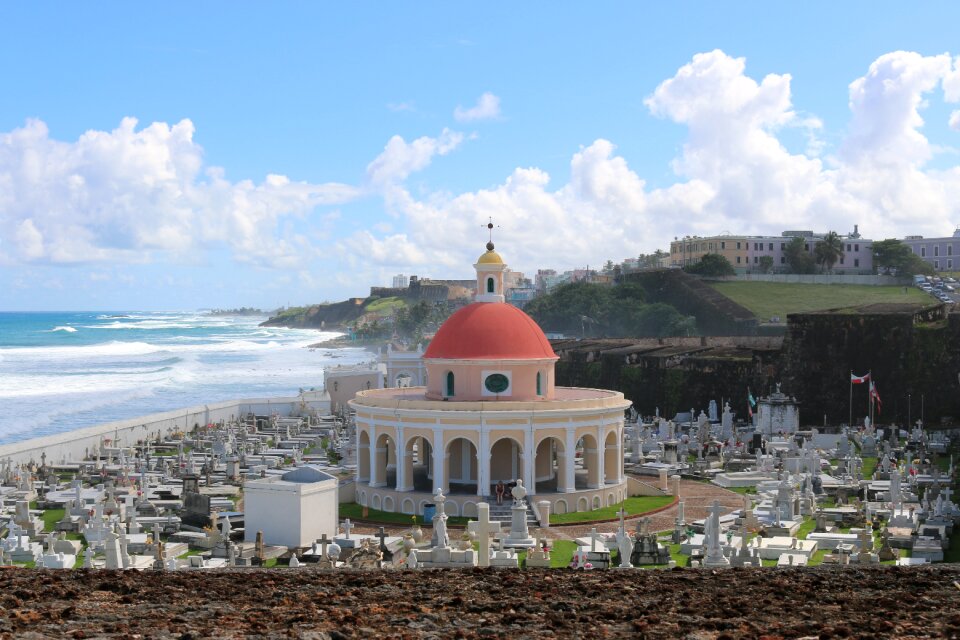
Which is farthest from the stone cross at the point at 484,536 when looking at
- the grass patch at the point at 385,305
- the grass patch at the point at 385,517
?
the grass patch at the point at 385,305

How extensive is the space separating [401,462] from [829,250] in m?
76.2

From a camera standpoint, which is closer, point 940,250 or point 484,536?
point 484,536

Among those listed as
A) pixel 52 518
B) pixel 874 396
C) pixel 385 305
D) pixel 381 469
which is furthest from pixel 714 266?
pixel 385 305

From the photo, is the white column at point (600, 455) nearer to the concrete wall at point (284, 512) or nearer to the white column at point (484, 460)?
the white column at point (484, 460)

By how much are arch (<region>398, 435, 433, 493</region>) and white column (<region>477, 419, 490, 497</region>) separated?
4.79ft

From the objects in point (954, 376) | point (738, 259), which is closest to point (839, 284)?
point (738, 259)

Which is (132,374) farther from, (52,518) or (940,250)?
(940,250)

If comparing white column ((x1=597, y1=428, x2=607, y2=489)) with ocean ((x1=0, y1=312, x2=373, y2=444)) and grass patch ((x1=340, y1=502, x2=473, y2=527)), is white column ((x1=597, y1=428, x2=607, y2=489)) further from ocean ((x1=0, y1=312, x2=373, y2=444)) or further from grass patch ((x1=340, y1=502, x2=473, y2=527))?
ocean ((x1=0, y1=312, x2=373, y2=444))

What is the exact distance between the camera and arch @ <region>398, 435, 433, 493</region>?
2878 cm

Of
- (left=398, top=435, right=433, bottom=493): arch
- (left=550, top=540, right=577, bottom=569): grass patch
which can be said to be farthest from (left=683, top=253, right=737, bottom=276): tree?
(left=550, top=540, right=577, bottom=569): grass patch

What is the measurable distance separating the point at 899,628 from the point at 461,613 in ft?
12.8

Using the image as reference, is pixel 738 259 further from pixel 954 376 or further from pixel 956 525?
pixel 956 525

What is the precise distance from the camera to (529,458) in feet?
92.7

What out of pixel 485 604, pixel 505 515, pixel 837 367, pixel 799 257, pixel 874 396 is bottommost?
pixel 505 515
